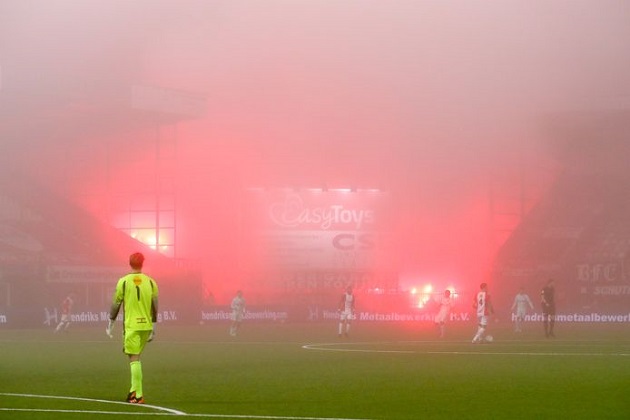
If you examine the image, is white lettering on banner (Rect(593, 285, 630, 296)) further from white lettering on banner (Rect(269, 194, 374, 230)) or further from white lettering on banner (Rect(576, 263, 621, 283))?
white lettering on banner (Rect(269, 194, 374, 230))

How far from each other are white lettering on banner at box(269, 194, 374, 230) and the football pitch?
129ft

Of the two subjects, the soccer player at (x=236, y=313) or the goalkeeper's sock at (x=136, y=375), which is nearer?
the goalkeeper's sock at (x=136, y=375)

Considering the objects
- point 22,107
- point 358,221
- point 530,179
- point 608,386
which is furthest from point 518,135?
point 608,386

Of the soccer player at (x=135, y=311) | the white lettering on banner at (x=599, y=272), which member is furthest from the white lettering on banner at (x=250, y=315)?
the soccer player at (x=135, y=311)

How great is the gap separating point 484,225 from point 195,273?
Result: 27035 mm

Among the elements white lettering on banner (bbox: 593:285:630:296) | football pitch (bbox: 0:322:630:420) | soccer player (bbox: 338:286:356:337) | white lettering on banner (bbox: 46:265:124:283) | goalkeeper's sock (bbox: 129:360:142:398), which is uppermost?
white lettering on banner (bbox: 46:265:124:283)

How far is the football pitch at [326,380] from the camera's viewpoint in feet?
55.7

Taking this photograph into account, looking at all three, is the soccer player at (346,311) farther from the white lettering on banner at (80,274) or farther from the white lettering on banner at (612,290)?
the white lettering on banner at (612,290)

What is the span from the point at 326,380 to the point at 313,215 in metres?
56.9

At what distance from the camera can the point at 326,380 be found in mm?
23047

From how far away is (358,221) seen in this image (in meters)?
80.4

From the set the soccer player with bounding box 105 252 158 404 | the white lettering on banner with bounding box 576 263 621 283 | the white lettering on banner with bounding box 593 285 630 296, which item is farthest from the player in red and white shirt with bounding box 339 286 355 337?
the soccer player with bounding box 105 252 158 404

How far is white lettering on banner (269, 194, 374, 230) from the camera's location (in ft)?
260

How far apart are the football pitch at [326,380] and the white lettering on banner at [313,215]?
39240 mm
